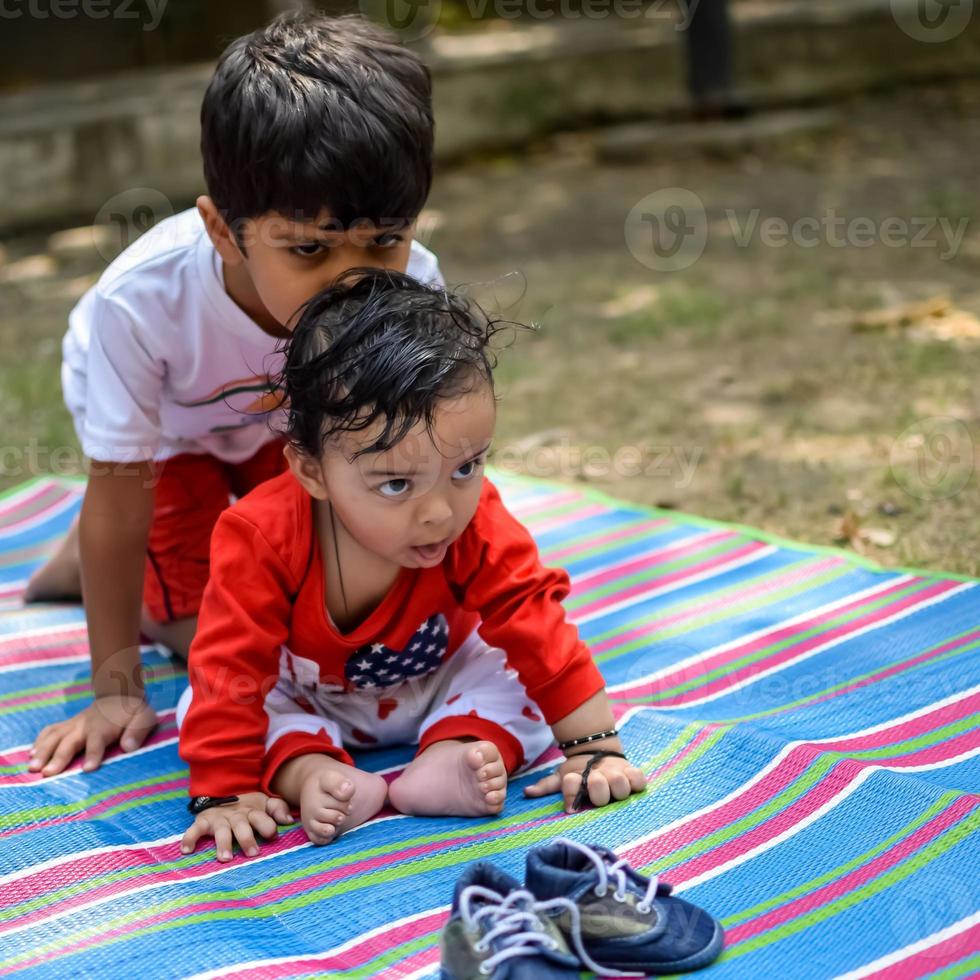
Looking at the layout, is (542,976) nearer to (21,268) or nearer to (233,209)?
(233,209)

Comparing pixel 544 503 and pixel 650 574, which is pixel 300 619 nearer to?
pixel 650 574

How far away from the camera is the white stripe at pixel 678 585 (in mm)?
2588

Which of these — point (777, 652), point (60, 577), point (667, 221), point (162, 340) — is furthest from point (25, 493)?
point (667, 221)

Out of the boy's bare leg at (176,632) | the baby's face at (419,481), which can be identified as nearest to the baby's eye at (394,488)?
the baby's face at (419,481)

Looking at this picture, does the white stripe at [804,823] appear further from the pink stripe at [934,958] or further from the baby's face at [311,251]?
the baby's face at [311,251]

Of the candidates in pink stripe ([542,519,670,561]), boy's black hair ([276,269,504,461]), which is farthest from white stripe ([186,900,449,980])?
pink stripe ([542,519,670,561])

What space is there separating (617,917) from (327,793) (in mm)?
495

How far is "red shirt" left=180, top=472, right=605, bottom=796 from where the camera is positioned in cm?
188

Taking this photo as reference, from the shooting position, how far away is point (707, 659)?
2359 mm

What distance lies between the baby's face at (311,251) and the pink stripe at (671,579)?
891mm

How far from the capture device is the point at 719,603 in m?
2.56

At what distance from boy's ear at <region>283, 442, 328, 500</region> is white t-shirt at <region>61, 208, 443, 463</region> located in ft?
1.34

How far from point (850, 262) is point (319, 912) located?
3.83 meters

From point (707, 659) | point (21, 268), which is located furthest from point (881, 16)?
point (707, 659)
